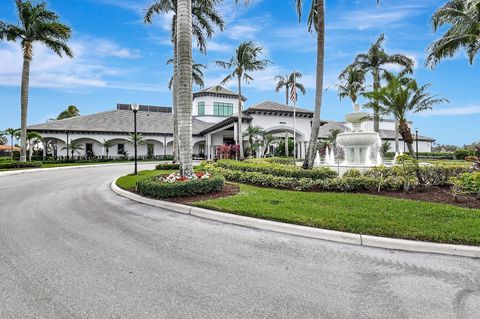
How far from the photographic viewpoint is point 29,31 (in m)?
25.9

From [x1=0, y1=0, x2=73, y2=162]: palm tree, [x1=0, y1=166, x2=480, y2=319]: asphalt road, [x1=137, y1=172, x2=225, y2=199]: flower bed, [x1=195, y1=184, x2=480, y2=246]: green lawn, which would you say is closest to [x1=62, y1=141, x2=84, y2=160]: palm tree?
[x1=0, y1=0, x2=73, y2=162]: palm tree

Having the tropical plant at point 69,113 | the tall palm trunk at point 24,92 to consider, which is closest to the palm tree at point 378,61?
the tall palm trunk at point 24,92

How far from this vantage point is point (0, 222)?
7.01 m

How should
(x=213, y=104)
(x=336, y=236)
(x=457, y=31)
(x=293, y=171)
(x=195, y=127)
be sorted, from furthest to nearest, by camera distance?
(x=213, y=104) < (x=195, y=127) < (x=457, y=31) < (x=293, y=171) < (x=336, y=236)

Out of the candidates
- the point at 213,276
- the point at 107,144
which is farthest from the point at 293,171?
the point at 107,144

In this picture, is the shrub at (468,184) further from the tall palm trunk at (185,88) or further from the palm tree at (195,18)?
the palm tree at (195,18)

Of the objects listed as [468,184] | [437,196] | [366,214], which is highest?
[468,184]

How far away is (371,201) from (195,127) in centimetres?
3833

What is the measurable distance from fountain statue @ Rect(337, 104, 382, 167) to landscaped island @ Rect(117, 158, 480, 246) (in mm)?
5339

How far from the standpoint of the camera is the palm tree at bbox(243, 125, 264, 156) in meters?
30.7

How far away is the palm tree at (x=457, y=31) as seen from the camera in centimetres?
1794

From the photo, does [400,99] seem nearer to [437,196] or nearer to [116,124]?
[437,196]

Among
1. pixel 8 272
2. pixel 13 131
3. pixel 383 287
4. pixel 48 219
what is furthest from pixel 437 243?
pixel 13 131

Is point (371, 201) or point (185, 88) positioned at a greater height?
point (185, 88)
